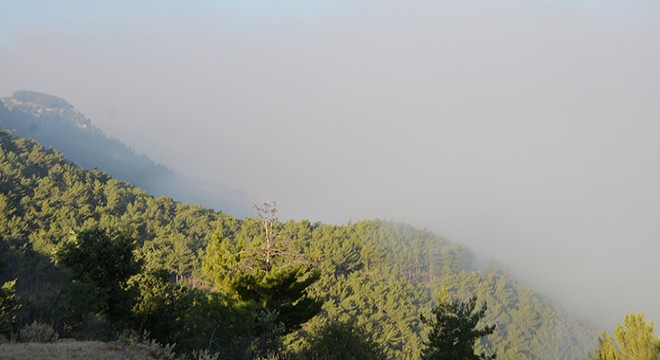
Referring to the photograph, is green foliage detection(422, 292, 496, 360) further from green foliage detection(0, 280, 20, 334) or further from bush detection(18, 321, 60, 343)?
green foliage detection(0, 280, 20, 334)

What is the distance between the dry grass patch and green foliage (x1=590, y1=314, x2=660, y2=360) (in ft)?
70.8

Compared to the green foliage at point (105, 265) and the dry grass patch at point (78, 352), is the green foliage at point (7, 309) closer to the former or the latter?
the green foliage at point (105, 265)

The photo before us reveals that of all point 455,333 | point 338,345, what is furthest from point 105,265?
point 455,333

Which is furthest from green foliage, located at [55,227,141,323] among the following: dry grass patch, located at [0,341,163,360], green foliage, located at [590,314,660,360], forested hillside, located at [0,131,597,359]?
green foliage, located at [590,314,660,360]

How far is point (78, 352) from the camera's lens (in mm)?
10000

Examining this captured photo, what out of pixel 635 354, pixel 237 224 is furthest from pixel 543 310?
pixel 635 354

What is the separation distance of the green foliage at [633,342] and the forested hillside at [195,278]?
12.3 meters

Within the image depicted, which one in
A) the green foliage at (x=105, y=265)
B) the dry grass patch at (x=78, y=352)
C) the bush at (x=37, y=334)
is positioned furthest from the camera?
the green foliage at (x=105, y=265)

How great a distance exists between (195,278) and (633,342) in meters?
67.3

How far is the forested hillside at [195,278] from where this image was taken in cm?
1888

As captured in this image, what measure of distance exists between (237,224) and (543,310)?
10341cm

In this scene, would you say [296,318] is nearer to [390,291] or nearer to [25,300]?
[25,300]

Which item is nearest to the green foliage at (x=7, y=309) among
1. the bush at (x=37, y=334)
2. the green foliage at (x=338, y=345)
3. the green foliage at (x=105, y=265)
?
the bush at (x=37, y=334)

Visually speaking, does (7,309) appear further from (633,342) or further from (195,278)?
(195,278)
